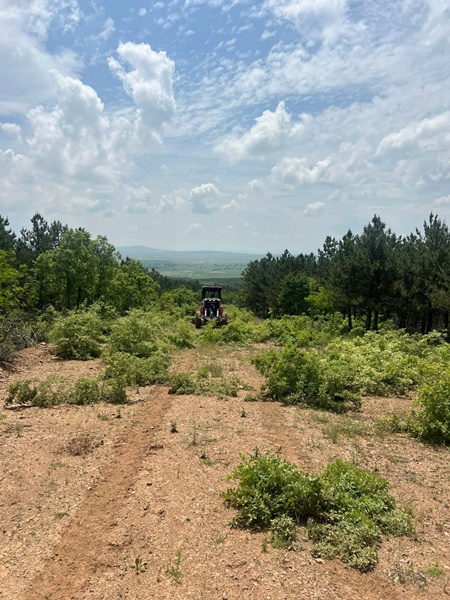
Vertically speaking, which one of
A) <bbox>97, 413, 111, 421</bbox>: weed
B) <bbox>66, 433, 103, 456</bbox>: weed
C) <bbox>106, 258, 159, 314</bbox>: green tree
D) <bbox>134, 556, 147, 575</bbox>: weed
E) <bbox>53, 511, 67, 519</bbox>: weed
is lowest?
<bbox>97, 413, 111, 421</bbox>: weed

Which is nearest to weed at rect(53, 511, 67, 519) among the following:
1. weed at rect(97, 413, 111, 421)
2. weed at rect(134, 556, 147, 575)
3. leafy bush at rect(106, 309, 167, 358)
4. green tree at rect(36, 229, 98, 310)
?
weed at rect(134, 556, 147, 575)

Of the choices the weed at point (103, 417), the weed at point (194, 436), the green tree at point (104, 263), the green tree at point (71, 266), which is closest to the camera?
the weed at point (194, 436)

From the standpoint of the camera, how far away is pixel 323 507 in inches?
194

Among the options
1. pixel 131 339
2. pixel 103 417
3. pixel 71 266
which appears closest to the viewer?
pixel 103 417

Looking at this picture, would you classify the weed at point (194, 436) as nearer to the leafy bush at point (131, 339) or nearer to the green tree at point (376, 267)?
the leafy bush at point (131, 339)

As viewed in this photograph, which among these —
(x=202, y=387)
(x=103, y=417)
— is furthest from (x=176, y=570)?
(x=202, y=387)

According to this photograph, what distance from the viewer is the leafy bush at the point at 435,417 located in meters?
7.81

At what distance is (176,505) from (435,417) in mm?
5370

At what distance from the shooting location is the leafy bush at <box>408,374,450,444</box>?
781cm

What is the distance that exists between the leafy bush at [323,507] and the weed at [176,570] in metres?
0.84

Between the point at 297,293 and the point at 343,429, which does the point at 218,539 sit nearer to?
the point at 343,429

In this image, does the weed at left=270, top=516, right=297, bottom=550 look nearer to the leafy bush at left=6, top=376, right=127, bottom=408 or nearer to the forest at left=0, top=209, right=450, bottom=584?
the forest at left=0, top=209, right=450, bottom=584

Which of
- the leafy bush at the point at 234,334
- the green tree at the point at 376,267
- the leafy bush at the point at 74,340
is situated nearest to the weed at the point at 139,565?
the leafy bush at the point at 74,340

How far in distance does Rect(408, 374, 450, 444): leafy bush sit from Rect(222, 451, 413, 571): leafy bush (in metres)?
3.02
